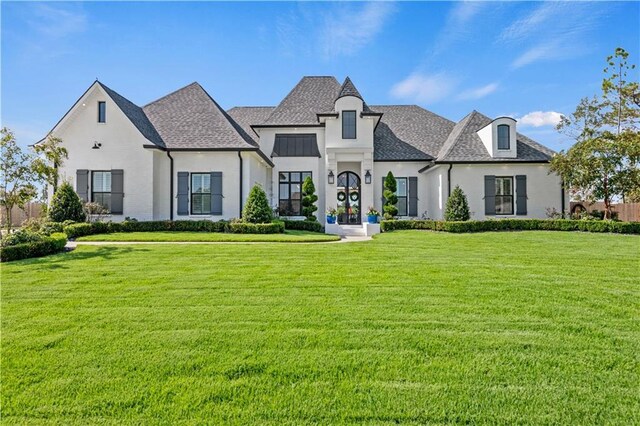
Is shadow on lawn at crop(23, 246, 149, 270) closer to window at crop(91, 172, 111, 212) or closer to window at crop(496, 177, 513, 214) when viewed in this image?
window at crop(91, 172, 111, 212)

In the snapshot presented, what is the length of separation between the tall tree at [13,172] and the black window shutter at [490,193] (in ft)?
65.0

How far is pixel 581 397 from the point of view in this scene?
2676mm

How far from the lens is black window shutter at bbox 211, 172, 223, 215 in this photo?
50.4ft

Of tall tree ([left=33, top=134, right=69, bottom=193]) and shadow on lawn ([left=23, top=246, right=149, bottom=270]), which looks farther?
tall tree ([left=33, top=134, right=69, bottom=193])

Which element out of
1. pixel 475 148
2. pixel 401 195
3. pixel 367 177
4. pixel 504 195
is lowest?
pixel 504 195

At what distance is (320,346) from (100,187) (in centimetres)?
1586

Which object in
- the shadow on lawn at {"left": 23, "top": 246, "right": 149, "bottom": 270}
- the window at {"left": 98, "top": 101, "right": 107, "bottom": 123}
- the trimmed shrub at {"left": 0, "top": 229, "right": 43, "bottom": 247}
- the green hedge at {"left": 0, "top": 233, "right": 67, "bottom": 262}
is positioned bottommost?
the shadow on lawn at {"left": 23, "top": 246, "right": 149, "bottom": 270}

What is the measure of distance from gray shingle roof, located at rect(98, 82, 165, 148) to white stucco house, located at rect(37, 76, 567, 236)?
10 centimetres

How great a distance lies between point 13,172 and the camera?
10797 mm

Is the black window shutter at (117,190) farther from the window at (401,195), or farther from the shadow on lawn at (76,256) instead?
the window at (401,195)

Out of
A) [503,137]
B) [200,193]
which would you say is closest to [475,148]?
[503,137]

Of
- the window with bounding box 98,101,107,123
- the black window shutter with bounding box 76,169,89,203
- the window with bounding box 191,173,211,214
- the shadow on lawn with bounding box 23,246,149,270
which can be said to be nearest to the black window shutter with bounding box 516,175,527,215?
the window with bounding box 191,173,211,214

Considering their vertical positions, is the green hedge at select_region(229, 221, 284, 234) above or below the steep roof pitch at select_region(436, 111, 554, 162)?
below

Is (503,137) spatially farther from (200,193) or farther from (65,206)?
(65,206)
